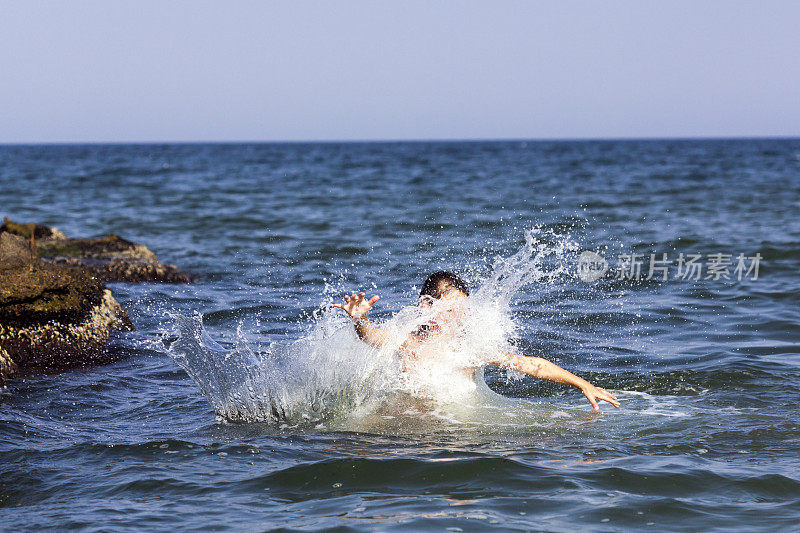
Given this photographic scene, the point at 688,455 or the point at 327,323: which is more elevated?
the point at 327,323

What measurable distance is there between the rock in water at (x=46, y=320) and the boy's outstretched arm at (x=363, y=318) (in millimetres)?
2821

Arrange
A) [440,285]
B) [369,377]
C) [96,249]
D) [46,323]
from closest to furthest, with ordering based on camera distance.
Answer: [440,285], [369,377], [46,323], [96,249]

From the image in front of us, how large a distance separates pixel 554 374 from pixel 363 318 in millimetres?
1213

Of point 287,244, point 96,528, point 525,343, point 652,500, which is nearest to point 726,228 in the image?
point 287,244

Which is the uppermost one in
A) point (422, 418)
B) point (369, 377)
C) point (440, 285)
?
point (440, 285)

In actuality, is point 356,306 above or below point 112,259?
above

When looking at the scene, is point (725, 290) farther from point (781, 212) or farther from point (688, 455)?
point (781, 212)

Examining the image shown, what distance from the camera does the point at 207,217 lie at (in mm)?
18781

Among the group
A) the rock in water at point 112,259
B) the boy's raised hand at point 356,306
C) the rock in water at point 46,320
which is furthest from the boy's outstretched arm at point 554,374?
the rock in water at point 112,259

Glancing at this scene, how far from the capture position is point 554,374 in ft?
16.5

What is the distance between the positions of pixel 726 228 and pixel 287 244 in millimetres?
8334

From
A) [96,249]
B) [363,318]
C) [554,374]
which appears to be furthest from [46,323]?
[96,249]

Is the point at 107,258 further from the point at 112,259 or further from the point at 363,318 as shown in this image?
the point at 363,318

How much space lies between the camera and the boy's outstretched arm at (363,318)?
5.11 meters
